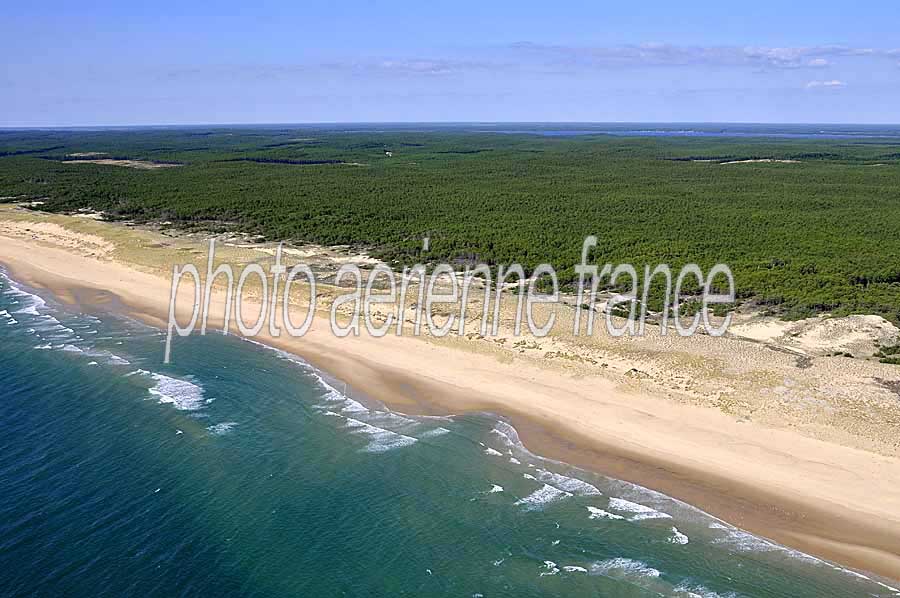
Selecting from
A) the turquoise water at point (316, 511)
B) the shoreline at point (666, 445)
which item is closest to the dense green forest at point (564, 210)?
the shoreline at point (666, 445)

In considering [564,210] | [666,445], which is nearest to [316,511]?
[666,445]

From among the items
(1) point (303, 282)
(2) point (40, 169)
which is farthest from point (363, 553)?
(2) point (40, 169)

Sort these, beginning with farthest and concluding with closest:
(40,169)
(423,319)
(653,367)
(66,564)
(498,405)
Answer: (40,169) < (423,319) < (653,367) < (498,405) < (66,564)

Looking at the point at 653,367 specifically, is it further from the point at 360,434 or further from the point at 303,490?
the point at 303,490

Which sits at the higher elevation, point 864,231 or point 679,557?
point 864,231

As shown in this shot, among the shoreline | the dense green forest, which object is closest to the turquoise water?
the shoreline

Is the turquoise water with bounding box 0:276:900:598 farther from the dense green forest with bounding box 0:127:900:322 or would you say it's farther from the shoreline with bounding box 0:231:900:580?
the dense green forest with bounding box 0:127:900:322
